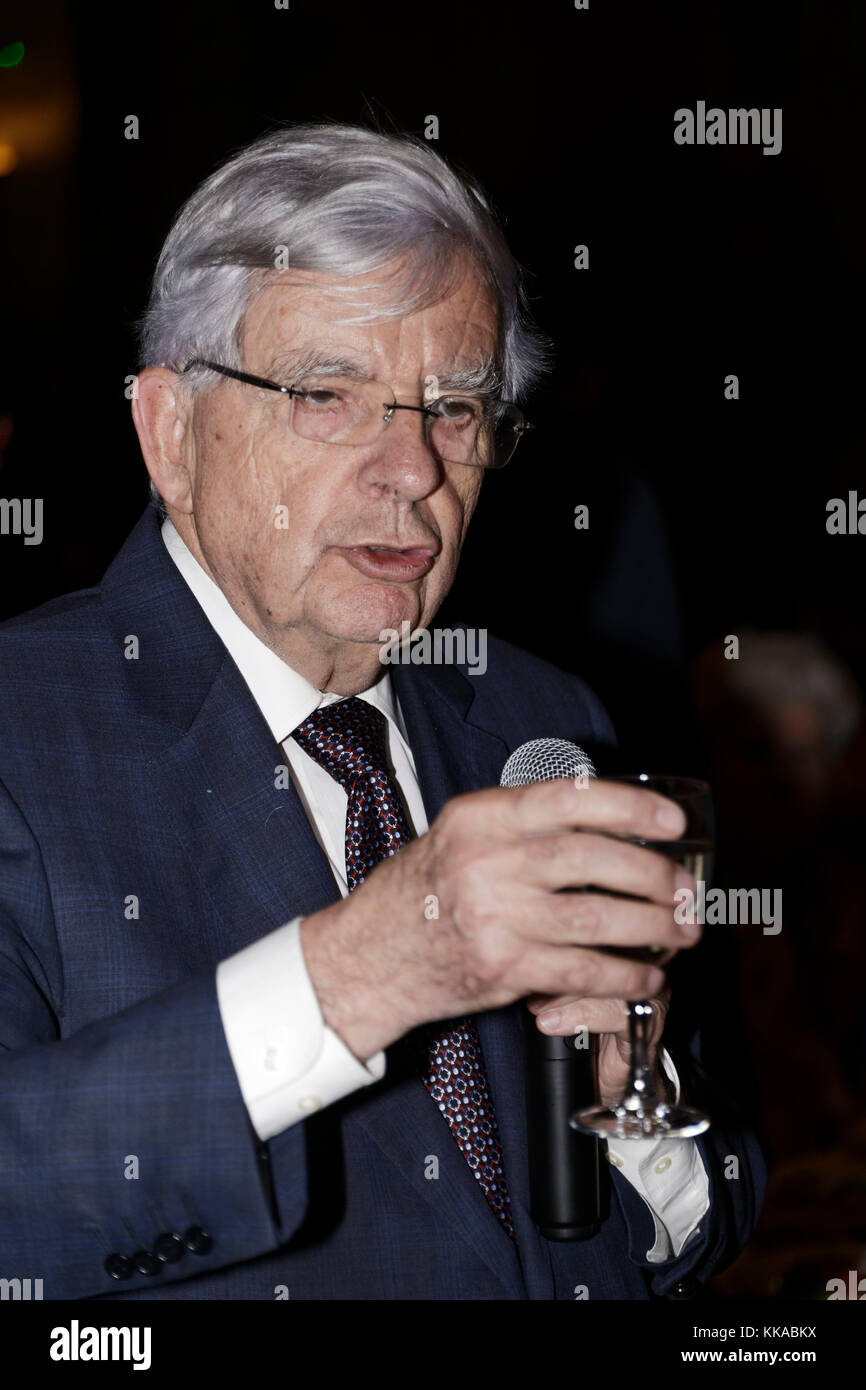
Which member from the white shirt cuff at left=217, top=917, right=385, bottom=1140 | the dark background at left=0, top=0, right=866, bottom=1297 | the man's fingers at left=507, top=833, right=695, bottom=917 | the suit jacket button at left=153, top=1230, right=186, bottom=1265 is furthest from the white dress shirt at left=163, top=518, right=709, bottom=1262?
the dark background at left=0, top=0, right=866, bottom=1297

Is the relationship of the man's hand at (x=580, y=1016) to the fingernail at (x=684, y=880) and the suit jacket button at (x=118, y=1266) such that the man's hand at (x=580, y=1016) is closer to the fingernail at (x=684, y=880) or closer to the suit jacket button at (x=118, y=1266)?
the fingernail at (x=684, y=880)

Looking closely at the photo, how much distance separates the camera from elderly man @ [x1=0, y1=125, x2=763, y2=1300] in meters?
1.14

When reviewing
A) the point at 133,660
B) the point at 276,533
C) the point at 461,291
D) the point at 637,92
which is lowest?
the point at 133,660

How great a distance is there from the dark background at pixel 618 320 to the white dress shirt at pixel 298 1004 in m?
1.68

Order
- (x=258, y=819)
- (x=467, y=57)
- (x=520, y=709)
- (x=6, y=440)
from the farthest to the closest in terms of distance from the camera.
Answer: (x=467, y=57), (x=6, y=440), (x=520, y=709), (x=258, y=819)

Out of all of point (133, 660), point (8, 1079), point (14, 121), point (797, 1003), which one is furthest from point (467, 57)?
point (8, 1079)

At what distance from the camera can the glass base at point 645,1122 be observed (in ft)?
3.65

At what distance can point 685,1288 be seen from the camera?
5.42ft

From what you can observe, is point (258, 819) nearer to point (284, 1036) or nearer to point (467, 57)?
point (284, 1036)

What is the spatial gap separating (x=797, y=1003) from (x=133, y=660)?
8.71 feet

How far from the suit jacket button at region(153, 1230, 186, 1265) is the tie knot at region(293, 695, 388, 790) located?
0.53m

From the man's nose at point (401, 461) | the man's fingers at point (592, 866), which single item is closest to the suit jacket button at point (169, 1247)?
the man's fingers at point (592, 866)

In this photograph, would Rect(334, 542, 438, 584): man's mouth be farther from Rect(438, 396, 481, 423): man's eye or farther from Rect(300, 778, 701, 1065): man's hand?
Rect(300, 778, 701, 1065): man's hand

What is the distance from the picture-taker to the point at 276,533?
157 cm
